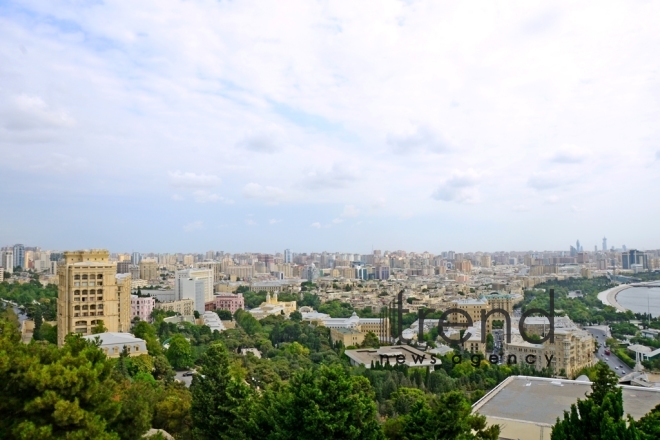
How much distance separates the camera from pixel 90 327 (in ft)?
28.0

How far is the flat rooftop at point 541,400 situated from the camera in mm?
5289

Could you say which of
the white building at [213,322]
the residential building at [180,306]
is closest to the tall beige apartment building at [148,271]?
the residential building at [180,306]

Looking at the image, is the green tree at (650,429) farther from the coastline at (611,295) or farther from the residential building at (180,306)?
the coastline at (611,295)

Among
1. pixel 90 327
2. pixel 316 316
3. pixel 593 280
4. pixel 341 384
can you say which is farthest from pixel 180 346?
pixel 593 280

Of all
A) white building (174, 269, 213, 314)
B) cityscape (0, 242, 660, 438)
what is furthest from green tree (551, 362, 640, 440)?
white building (174, 269, 213, 314)

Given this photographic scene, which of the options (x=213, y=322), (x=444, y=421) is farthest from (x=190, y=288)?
(x=444, y=421)

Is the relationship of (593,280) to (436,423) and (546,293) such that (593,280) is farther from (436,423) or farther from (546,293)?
(436,423)

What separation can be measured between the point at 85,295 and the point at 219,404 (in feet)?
18.4

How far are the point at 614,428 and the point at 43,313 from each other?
1227 cm

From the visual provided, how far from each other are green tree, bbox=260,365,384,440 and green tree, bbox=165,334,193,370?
5.39 metres

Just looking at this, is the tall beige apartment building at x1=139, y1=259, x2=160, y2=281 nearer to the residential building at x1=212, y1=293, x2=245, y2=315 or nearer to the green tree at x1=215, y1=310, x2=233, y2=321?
the residential building at x1=212, y1=293, x2=245, y2=315

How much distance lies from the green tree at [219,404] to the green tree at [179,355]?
14.9 feet

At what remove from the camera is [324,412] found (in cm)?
311

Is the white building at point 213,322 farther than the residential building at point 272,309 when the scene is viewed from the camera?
No
